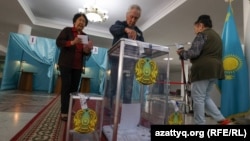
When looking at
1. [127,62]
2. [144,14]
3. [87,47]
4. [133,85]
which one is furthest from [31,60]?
[127,62]

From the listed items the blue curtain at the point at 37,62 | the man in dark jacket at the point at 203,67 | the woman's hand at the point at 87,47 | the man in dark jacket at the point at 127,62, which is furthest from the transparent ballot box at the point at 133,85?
the blue curtain at the point at 37,62

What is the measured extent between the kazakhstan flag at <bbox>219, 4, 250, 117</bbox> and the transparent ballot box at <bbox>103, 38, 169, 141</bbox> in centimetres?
103

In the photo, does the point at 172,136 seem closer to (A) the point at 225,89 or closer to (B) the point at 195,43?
(B) the point at 195,43

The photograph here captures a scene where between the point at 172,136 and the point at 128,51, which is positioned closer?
the point at 172,136

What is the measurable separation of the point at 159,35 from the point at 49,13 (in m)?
3.27

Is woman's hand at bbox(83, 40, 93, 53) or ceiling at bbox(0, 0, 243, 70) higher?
ceiling at bbox(0, 0, 243, 70)

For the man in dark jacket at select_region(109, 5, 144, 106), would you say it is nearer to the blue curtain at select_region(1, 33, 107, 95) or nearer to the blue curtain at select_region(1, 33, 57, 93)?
the blue curtain at select_region(1, 33, 107, 95)

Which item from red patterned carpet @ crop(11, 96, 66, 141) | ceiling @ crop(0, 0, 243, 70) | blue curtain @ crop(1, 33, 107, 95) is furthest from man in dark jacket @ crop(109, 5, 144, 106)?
blue curtain @ crop(1, 33, 107, 95)

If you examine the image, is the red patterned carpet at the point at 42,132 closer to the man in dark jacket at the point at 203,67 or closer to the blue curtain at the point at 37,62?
the man in dark jacket at the point at 203,67

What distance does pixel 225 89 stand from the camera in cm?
198

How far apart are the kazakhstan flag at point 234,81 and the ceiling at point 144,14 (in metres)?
1.20

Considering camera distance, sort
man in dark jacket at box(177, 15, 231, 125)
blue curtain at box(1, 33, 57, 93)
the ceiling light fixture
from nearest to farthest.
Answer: man in dark jacket at box(177, 15, 231, 125) < the ceiling light fixture < blue curtain at box(1, 33, 57, 93)

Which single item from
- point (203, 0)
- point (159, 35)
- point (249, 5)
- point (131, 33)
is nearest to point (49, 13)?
point (159, 35)

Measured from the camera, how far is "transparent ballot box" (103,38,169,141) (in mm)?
A: 1026
